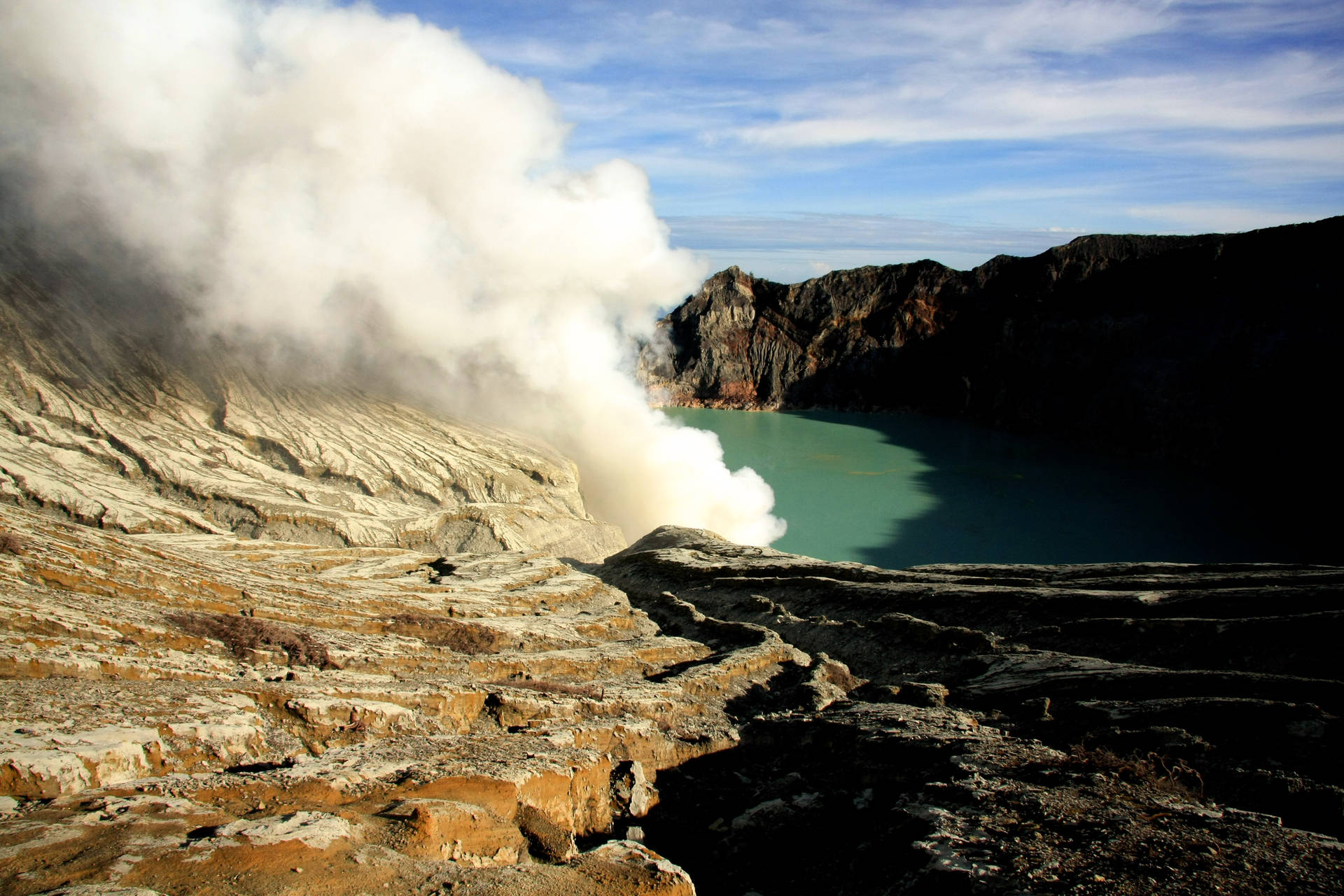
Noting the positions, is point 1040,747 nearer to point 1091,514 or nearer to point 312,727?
point 312,727

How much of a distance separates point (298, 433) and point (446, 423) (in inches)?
281

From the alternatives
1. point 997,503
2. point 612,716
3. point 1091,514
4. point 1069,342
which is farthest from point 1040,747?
point 1069,342

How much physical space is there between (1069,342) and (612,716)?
60.2 metres

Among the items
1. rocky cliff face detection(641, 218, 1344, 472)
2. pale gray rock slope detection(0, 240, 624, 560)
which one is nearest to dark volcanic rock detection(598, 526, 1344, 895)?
pale gray rock slope detection(0, 240, 624, 560)

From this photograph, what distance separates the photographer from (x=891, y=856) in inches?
308

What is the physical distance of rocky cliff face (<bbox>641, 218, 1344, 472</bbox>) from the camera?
156ft

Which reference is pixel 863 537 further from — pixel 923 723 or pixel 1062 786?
pixel 1062 786

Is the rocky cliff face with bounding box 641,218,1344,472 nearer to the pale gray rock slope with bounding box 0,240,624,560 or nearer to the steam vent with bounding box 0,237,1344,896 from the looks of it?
the steam vent with bounding box 0,237,1344,896

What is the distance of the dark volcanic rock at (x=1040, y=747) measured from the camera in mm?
7258

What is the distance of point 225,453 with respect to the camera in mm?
27875

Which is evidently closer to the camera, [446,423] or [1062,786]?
[1062,786]

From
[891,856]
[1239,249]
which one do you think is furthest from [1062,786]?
[1239,249]

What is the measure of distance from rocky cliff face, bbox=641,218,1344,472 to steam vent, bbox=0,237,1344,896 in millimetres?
35581

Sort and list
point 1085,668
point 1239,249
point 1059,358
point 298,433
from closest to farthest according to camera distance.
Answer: point 1085,668 → point 298,433 → point 1239,249 → point 1059,358
